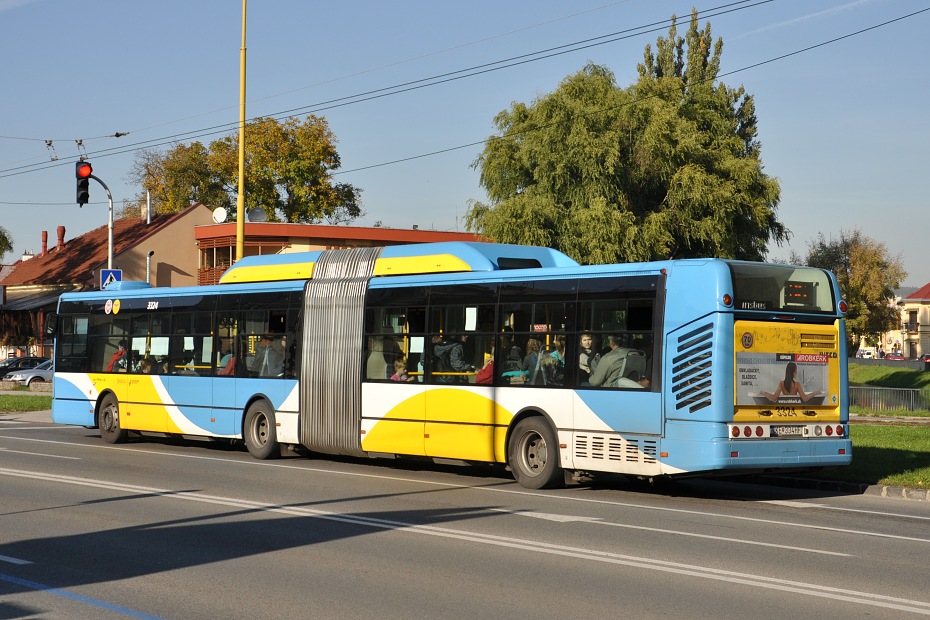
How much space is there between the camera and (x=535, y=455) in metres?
15.8

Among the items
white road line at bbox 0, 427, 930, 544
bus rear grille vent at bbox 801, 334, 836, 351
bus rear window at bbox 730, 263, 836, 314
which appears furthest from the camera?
bus rear grille vent at bbox 801, 334, 836, 351

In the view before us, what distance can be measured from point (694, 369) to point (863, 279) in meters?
65.4

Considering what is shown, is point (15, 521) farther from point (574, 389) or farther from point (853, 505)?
point (853, 505)

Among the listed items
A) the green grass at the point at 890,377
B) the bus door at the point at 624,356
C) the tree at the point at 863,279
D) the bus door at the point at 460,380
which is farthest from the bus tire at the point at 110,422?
the tree at the point at 863,279

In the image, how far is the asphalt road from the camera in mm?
7824

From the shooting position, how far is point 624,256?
41.2m

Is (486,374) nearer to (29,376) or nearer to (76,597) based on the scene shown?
(76,597)

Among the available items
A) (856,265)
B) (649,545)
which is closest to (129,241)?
(856,265)

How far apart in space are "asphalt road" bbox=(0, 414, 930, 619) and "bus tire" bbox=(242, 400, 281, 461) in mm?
2893

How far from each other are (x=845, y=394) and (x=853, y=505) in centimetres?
145

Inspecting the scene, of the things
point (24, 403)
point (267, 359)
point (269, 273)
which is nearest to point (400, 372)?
point (267, 359)

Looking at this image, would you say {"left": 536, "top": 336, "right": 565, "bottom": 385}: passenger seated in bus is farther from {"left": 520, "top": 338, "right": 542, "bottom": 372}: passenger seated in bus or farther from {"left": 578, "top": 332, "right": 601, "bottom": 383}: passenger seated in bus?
{"left": 578, "top": 332, "right": 601, "bottom": 383}: passenger seated in bus

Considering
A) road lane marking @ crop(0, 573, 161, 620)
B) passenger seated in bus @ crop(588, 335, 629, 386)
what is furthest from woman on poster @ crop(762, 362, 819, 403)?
road lane marking @ crop(0, 573, 161, 620)

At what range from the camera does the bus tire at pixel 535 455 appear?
15.4 meters
